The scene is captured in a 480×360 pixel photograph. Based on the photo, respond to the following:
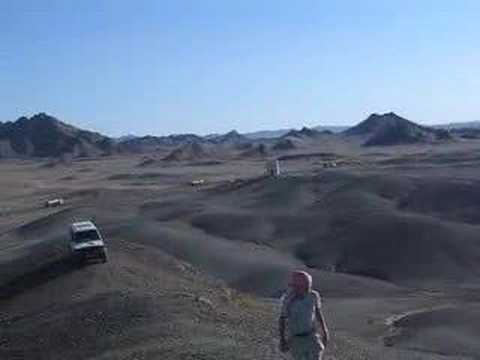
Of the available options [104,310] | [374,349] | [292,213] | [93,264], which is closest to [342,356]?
[374,349]

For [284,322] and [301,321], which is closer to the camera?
Result: [301,321]

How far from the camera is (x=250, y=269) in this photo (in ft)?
141

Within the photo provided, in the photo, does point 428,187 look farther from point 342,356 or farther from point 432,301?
point 342,356

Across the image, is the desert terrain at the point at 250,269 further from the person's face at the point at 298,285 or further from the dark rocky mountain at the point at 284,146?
the dark rocky mountain at the point at 284,146

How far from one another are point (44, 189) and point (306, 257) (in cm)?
6575

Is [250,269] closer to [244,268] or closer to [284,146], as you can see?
[244,268]

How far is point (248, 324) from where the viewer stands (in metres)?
23.0

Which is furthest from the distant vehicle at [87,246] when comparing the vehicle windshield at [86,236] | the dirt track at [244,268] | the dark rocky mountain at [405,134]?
the dark rocky mountain at [405,134]

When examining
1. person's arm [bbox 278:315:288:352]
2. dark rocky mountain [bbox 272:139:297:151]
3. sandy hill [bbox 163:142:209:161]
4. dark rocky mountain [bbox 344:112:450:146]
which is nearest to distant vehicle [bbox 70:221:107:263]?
person's arm [bbox 278:315:288:352]

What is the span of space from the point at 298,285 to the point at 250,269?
29.6 metres

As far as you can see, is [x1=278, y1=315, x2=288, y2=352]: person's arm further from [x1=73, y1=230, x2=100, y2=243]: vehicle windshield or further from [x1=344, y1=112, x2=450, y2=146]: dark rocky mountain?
[x1=344, y1=112, x2=450, y2=146]: dark rocky mountain

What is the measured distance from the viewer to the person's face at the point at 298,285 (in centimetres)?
1349

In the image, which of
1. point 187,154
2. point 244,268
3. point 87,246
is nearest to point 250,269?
point 244,268

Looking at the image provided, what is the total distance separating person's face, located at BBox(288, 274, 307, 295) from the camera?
13.5 metres
